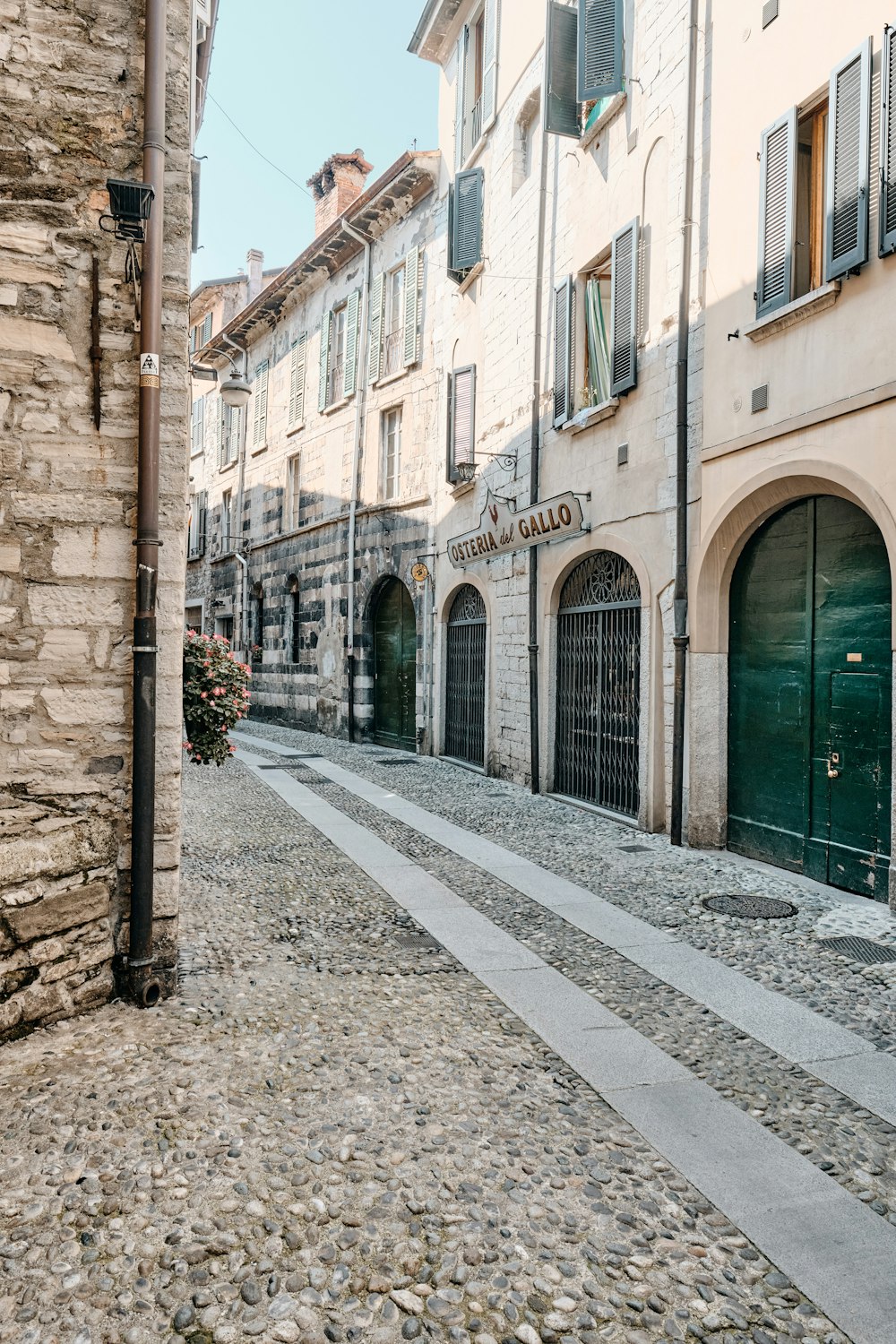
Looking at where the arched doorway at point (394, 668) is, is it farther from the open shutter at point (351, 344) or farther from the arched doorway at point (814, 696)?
the arched doorway at point (814, 696)

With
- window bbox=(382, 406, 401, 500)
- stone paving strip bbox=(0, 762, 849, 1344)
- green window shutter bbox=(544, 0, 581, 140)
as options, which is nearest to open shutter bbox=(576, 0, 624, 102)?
green window shutter bbox=(544, 0, 581, 140)

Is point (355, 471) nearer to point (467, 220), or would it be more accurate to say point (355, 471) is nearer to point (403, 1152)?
point (467, 220)

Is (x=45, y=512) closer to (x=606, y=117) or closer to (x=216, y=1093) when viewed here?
(x=216, y=1093)

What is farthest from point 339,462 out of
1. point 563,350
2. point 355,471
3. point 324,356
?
point 563,350

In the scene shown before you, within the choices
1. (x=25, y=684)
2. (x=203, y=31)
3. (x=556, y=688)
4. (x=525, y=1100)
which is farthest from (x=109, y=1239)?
(x=203, y=31)

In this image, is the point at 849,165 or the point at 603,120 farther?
the point at 603,120

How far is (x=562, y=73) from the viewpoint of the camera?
32.3ft

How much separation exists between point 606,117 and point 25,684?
28.5 feet

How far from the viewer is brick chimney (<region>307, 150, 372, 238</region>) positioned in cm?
1962

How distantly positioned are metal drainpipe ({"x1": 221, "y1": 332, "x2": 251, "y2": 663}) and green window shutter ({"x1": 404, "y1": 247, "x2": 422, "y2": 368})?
7.21 meters

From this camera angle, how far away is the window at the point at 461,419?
1287cm

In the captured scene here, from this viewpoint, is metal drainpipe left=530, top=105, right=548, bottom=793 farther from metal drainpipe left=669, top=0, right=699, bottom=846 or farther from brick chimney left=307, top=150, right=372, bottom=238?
brick chimney left=307, top=150, right=372, bottom=238

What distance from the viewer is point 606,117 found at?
916cm

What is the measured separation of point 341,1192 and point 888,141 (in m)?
6.49
